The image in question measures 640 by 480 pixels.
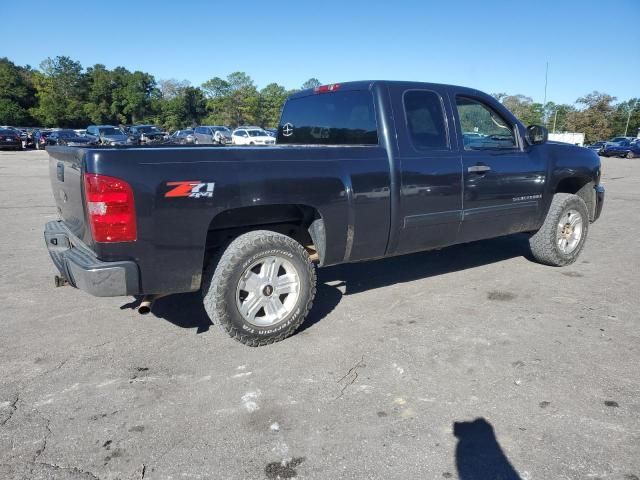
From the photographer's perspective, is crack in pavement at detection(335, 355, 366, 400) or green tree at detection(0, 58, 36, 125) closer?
crack in pavement at detection(335, 355, 366, 400)

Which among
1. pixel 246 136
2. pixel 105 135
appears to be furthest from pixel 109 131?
pixel 246 136

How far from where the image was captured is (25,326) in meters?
3.90

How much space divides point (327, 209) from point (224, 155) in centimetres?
87

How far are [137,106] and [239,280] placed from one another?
290ft

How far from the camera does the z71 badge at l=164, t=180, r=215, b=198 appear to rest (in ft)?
9.78

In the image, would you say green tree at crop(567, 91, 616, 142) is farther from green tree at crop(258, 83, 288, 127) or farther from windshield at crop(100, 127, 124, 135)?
windshield at crop(100, 127, 124, 135)

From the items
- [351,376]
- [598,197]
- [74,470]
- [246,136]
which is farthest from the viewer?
[246,136]

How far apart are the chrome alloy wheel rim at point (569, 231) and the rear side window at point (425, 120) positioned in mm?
2156

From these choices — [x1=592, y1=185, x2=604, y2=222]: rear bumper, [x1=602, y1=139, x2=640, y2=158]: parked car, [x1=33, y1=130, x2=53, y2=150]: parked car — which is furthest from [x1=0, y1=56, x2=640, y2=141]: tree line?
[x1=592, y1=185, x2=604, y2=222]: rear bumper

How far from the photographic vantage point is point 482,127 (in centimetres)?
478

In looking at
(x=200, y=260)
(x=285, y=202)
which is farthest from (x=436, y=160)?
(x=200, y=260)

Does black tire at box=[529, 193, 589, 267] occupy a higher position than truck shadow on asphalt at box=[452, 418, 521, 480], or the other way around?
black tire at box=[529, 193, 589, 267]

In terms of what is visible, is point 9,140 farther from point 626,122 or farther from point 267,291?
point 626,122

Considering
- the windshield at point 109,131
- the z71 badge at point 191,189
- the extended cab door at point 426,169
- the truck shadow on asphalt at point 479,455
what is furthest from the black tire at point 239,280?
the windshield at point 109,131
